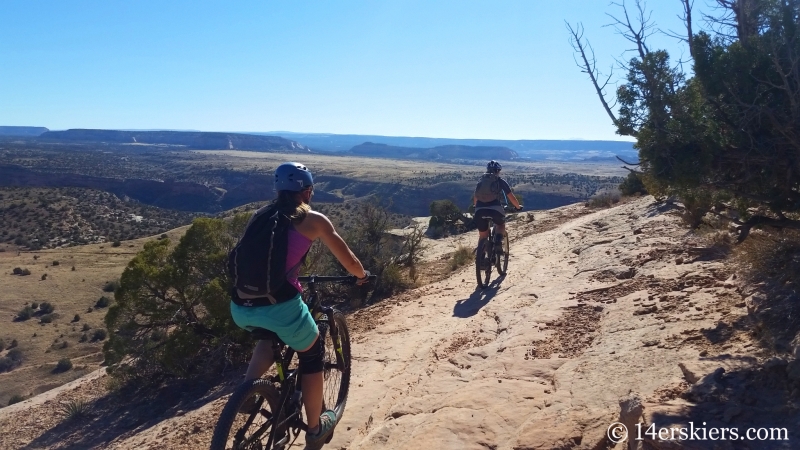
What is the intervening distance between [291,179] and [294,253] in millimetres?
477

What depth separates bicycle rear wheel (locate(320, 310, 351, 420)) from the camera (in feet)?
14.7

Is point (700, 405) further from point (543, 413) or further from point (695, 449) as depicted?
point (543, 413)

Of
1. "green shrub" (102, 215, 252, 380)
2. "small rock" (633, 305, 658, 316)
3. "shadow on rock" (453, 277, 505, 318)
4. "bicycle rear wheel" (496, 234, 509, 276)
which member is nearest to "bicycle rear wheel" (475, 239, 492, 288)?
"shadow on rock" (453, 277, 505, 318)

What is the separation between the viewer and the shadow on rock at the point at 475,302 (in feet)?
24.6

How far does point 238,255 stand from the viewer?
3.36m

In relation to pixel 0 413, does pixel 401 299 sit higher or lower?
higher

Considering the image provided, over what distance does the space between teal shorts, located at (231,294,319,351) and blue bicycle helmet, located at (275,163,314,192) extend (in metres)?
0.68

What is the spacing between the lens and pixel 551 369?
463 cm

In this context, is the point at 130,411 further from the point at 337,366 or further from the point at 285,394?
the point at 285,394

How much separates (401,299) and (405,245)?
2231mm

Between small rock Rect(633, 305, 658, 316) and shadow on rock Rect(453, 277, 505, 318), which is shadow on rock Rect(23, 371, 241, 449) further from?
small rock Rect(633, 305, 658, 316)

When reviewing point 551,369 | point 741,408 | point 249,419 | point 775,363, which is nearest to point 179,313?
point 249,419

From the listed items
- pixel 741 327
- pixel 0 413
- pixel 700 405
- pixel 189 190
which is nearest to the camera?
pixel 700 405

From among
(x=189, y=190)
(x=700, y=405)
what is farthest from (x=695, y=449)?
(x=189, y=190)
